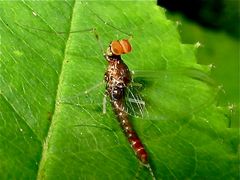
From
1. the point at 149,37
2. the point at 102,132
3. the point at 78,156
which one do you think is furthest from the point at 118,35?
the point at 78,156

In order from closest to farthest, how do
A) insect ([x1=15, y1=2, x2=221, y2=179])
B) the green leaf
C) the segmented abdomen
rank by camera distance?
the green leaf, the segmented abdomen, insect ([x1=15, y1=2, x2=221, y2=179])

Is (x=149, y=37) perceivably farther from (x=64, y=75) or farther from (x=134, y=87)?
(x=64, y=75)

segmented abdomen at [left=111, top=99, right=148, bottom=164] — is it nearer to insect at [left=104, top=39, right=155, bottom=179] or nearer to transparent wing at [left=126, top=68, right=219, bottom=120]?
insect at [left=104, top=39, right=155, bottom=179]

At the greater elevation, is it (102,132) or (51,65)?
(51,65)

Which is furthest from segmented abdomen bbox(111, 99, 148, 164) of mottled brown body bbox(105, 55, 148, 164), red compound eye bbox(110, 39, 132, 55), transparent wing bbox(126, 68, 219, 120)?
red compound eye bbox(110, 39, 132, 55)

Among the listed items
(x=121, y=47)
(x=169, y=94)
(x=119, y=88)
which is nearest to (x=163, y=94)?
(x=169, y=94)

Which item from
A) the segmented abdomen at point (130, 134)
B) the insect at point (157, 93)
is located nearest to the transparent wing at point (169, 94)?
the insect at point (157, 93)

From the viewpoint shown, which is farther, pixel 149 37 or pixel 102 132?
pixel 149 37
